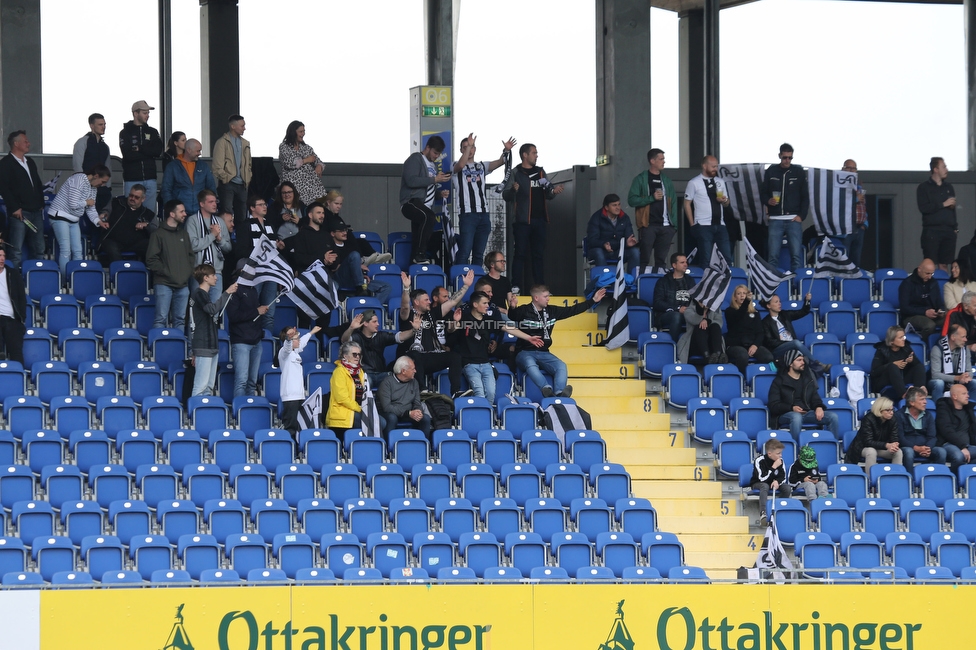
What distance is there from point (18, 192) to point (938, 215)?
456 inches

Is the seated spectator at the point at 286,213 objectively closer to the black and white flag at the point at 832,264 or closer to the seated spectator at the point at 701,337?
the seated spectator at the point at 701,337

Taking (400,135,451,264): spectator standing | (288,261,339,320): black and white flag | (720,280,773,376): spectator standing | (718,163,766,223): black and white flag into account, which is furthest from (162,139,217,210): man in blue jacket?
(718,163,766,223): black and white flag

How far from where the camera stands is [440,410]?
15438 mm

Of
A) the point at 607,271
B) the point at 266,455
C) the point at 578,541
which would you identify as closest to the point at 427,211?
the point at 607,271

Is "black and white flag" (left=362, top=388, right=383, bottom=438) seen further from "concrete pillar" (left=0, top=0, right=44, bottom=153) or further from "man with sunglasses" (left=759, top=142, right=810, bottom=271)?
"concrete pillar" (left=0, top=0, right=44, bottom=153)

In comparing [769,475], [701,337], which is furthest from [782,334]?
[769,475]

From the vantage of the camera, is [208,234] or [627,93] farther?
[627,93]

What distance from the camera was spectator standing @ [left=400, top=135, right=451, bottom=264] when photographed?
18297 mm

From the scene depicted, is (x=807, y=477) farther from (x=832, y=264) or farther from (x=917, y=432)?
(x=832, y=264)

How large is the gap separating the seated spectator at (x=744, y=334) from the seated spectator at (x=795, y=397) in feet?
2.65

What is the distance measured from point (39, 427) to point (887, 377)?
9167 millimetres

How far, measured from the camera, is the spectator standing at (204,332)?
15.2m

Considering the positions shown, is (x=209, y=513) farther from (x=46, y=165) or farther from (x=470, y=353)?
(x=46, y=165)

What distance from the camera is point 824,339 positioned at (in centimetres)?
1767
